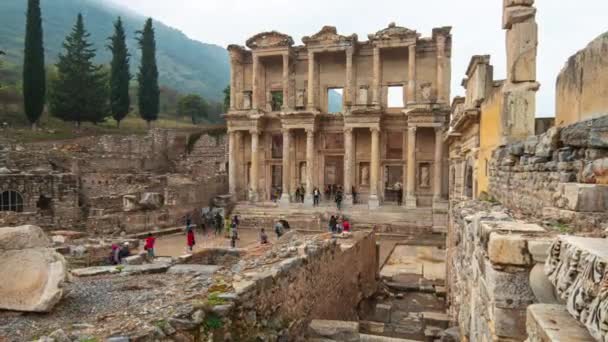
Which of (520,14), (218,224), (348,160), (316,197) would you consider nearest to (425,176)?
(348,160)

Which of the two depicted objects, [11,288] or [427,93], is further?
[427,93]

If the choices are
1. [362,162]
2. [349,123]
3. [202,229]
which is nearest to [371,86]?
[349,123]

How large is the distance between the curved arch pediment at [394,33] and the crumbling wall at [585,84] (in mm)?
20936

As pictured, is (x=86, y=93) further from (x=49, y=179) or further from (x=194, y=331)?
(x=194, y=331)

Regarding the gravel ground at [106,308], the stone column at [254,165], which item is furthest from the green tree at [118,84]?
the gravel ground at [106,308]

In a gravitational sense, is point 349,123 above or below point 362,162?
above

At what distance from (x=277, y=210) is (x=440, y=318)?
17.1 m

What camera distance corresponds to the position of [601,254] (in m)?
1.77

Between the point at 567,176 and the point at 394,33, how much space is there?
23.3 meters

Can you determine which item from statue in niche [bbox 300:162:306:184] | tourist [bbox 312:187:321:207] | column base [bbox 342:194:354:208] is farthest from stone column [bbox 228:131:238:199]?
column base [bbox 342:194:354:208]

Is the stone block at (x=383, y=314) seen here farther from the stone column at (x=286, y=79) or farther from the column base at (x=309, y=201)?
the stone column at (x=286, y=79)

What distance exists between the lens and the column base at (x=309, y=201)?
1019 inches

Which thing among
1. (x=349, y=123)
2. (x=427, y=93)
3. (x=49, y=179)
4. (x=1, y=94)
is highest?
(x=1, y=94)

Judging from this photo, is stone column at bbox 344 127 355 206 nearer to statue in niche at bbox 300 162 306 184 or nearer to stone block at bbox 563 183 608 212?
statue in niche at bbox 300 162 306 184
